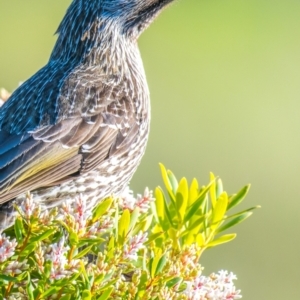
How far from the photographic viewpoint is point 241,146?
13203 mm

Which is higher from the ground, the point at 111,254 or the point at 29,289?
the point at 111,254

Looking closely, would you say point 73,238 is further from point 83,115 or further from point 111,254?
point 83,115

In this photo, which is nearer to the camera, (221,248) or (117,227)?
(117,227)

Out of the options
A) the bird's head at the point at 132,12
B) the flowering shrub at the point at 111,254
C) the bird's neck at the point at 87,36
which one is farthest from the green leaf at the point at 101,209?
the bird's head at the point at 132,12

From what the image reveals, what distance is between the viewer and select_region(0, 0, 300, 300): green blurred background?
36.2ft

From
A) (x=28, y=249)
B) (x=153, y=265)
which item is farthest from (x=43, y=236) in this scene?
(x=153, y=265)

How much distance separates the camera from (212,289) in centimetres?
399

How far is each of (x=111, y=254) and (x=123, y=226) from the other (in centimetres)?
15

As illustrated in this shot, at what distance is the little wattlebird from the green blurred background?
4.14 m

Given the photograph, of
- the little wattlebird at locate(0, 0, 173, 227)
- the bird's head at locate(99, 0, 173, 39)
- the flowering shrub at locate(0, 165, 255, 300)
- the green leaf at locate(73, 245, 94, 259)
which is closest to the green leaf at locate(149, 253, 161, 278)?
the flowering shrub at locate(0, 165, 255, 300)

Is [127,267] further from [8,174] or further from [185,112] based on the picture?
[185,112]

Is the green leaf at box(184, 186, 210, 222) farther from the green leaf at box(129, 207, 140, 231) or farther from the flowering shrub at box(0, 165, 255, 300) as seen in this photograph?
the green leaf at box(129, 207, 140, 231)

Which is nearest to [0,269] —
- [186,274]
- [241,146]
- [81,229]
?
[81,229]

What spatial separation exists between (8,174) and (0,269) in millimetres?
1223
